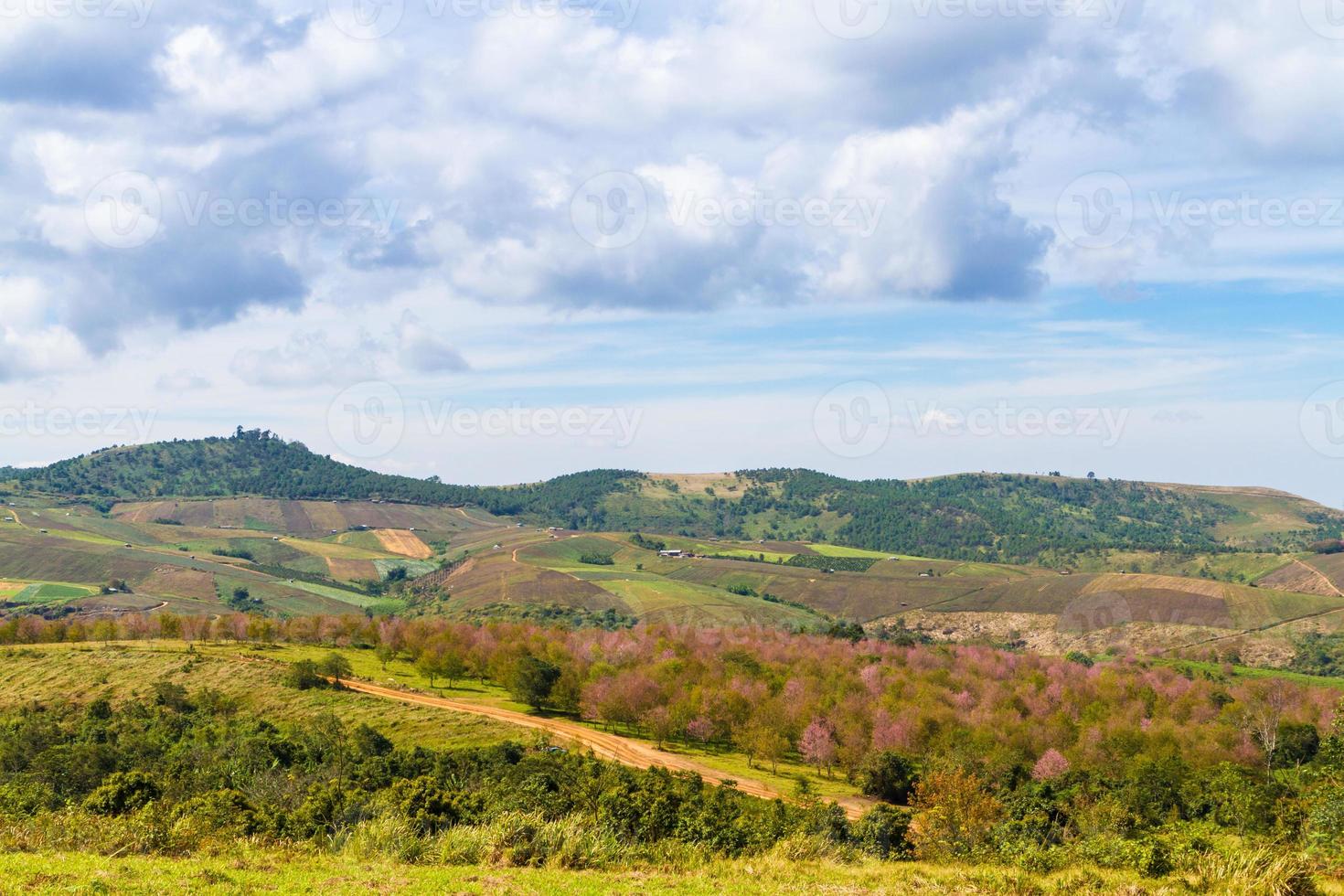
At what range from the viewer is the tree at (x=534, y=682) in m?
138

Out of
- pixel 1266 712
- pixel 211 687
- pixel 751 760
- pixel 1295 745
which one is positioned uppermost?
pixel 211 687

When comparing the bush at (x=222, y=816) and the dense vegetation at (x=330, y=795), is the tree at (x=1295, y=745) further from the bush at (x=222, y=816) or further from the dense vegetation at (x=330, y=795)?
the bush at (x=222, y=816)

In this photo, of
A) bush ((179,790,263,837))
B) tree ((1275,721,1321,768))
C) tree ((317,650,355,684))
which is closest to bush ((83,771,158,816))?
bush ((179,790,263,837))

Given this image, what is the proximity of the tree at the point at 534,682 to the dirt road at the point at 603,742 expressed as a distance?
6042 millimetres

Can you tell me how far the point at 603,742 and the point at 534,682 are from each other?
74.2 ft

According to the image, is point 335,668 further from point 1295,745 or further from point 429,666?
point 1295,745

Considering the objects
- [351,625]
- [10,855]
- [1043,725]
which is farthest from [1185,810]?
[351,625]

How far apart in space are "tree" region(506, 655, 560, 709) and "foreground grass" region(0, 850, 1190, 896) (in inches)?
4184

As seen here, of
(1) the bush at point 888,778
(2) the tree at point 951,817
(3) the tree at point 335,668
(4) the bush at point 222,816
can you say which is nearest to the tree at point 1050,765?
(1) the bush at point 888,778

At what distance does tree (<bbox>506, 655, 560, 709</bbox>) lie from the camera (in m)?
138

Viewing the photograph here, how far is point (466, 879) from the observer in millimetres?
29484

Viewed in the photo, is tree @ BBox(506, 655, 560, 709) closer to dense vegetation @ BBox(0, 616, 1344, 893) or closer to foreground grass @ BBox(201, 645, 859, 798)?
dense vegetation @ BBox(0, 616, 1344, 893)

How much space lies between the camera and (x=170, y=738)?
106 metres

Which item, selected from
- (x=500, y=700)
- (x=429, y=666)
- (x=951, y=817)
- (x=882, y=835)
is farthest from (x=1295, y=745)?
(x=429, y=666)
